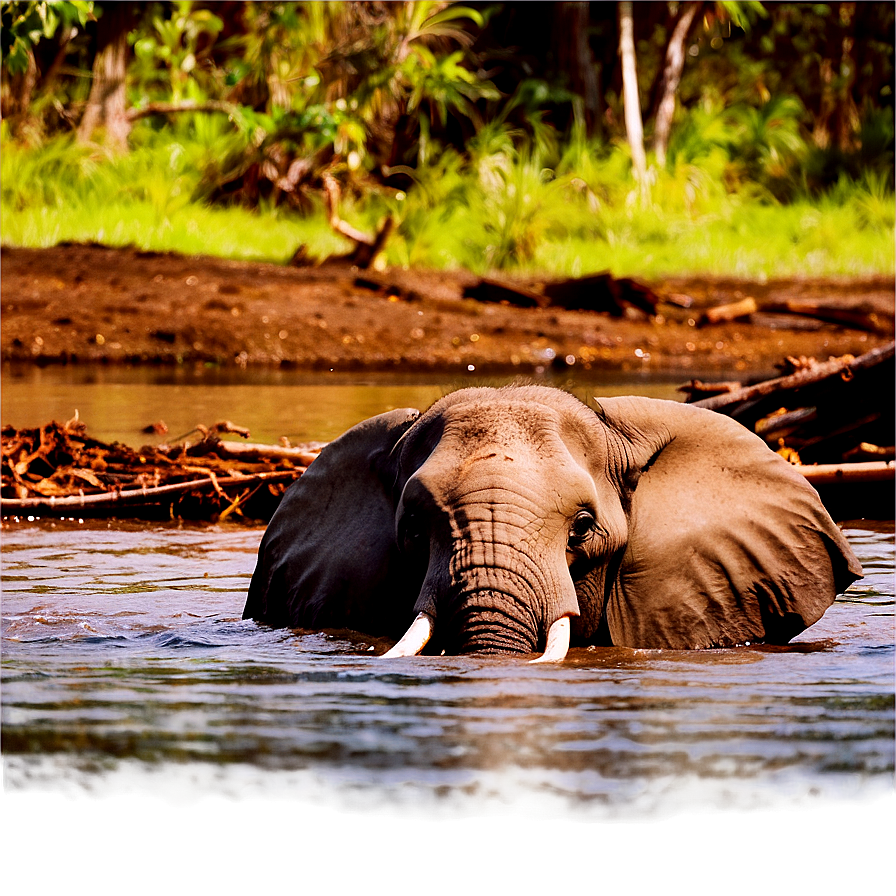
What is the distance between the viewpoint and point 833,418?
8.87 m

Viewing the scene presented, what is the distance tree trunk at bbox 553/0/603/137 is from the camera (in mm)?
26609

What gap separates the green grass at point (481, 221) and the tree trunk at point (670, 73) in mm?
2572

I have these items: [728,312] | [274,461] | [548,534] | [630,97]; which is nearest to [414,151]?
[630,97]

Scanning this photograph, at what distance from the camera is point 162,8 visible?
77.9 feet

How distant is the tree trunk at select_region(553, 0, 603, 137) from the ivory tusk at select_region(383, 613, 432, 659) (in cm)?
2294

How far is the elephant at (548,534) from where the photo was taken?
440cm

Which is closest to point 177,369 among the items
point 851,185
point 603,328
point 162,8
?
point 603,328

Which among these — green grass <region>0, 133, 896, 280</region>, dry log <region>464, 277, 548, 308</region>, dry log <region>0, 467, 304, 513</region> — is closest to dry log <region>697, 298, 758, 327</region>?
dry log <region>464, 277, 548, 308</region>

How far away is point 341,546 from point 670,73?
22.7 meters

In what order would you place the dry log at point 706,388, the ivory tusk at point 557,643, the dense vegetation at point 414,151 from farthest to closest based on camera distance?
the dense vegetation at point 414,151 < the dry log at point 706,388 < the ivory tusk at point 557,643

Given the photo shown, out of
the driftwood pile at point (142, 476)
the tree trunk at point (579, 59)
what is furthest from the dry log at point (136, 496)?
the tree trunk at point (579, 59)

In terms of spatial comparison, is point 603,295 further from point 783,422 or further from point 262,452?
point 262,452

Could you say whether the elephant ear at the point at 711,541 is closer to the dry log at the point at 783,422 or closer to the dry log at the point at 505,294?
the dry log at the point at 783,422

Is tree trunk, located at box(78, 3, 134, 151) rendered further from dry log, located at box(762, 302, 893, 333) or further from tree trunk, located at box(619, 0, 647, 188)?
dry log, located at box(762, 302, 893, 333)
